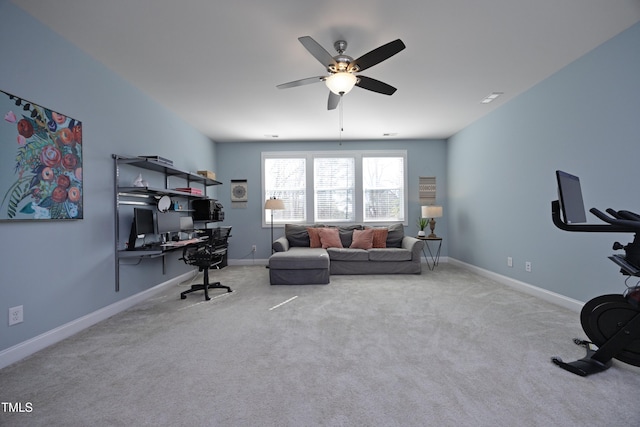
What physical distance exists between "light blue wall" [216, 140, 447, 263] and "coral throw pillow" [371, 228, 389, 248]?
868mm

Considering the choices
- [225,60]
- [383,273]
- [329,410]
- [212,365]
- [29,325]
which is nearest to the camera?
[329,410]

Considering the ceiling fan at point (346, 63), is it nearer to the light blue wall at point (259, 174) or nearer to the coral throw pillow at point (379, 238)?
the coral throw pillow at point (379, 238)

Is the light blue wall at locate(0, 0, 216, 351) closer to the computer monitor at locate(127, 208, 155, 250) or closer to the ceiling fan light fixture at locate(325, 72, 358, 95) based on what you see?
the computer monitor at locate(127, 208, 155, 250)

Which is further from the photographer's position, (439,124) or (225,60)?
(439,124)

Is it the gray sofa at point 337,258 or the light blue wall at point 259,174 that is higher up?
the light blue wall at point 259,174

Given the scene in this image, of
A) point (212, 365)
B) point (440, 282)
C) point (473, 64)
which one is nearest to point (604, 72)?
point (473, 64)

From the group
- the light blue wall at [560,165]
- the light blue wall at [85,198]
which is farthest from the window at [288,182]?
the light blue wall at [560,165]

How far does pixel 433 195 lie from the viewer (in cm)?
575

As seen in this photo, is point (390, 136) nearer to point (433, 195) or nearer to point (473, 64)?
point (433, 195)

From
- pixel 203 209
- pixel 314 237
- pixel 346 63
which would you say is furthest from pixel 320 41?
pixel 314 237

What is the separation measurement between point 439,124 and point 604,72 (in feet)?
7.77

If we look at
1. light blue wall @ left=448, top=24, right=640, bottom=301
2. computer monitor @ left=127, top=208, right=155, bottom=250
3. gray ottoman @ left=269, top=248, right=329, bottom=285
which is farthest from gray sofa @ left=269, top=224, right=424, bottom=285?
computer monitor @ left=127, top=208, right=155, bottom=250

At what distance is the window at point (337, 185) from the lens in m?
5.80

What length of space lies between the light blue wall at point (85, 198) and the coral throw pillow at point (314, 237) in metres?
2.63
